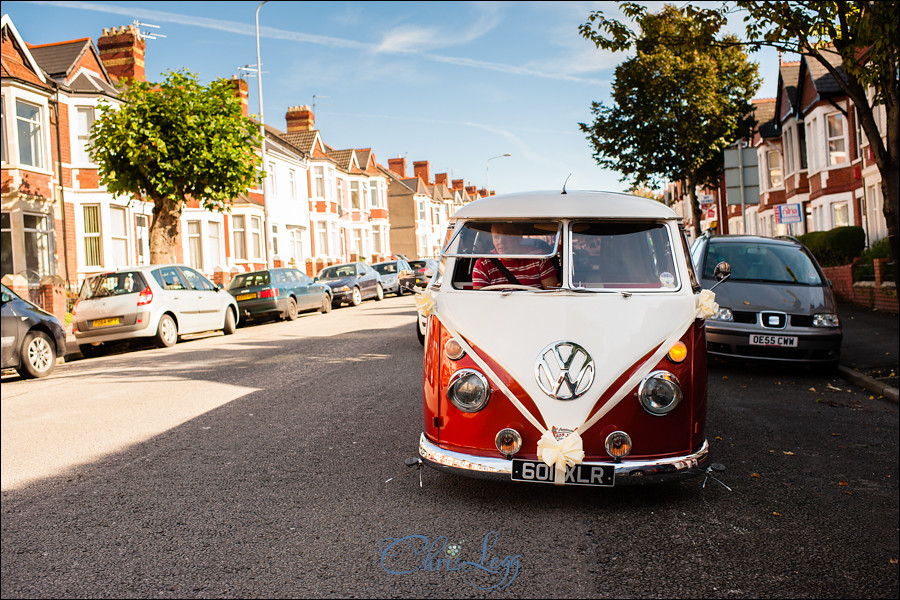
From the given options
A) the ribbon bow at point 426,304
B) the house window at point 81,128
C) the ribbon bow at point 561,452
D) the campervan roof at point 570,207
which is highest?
the house window at point 81,128

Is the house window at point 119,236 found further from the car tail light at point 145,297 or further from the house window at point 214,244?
the car tail light at point 145,297

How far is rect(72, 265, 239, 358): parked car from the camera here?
14.2m

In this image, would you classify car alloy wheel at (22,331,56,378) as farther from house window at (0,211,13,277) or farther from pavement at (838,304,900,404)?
house window at (0,211,13,277)

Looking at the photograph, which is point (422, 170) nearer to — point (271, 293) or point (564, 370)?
point (271, 293)

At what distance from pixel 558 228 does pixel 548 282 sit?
0.38 meters

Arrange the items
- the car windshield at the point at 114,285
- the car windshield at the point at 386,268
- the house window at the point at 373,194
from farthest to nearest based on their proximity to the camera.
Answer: the house window at the point at 373,194 → the car windshield at the point at 386,268 → the car windshield at the point at 114,285

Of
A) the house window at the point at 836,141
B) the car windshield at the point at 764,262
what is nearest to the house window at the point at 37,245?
the car windshield at the point at 764,262

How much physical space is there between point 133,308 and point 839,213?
88.4 ft

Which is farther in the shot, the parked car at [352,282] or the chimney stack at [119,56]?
the chimney stack at [119,56]

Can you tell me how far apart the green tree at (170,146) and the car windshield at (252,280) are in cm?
190

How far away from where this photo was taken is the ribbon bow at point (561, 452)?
14.3 ft

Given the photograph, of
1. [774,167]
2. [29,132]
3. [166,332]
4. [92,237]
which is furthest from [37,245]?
[774,167]

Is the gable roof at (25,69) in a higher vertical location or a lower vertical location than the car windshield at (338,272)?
higher

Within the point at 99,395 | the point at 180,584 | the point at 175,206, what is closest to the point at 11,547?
the point at 180,584
